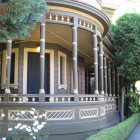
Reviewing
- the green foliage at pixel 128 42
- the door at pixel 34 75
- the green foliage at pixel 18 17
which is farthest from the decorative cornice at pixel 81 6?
the green foliage at pixel 128 42

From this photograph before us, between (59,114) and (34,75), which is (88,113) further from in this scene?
(34,75)

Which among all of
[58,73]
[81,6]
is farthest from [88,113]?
[81,6]

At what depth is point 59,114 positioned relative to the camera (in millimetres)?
8445

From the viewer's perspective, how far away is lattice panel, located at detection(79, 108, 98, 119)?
29.5ft

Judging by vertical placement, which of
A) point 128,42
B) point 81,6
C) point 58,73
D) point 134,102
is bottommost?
point 134,102

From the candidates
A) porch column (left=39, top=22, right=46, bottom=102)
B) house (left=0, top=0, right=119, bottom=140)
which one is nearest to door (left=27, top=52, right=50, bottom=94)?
house (left=0, top=0, right=119, bottom=140)

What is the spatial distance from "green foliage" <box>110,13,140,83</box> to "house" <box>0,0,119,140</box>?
2305mm

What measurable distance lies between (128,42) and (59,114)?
776 cm

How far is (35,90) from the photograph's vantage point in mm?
11219

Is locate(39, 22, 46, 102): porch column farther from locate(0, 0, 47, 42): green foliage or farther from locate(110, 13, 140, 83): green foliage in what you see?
locate(110, 13, 140, 83): green foliage

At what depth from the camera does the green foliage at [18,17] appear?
207 inches

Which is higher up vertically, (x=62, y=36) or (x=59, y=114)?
(x=62, y=36)

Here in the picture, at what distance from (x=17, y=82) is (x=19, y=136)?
184 inches

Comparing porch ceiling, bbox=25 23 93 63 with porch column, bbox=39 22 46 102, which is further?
porch ceiling, bbox=25 23 93 63
